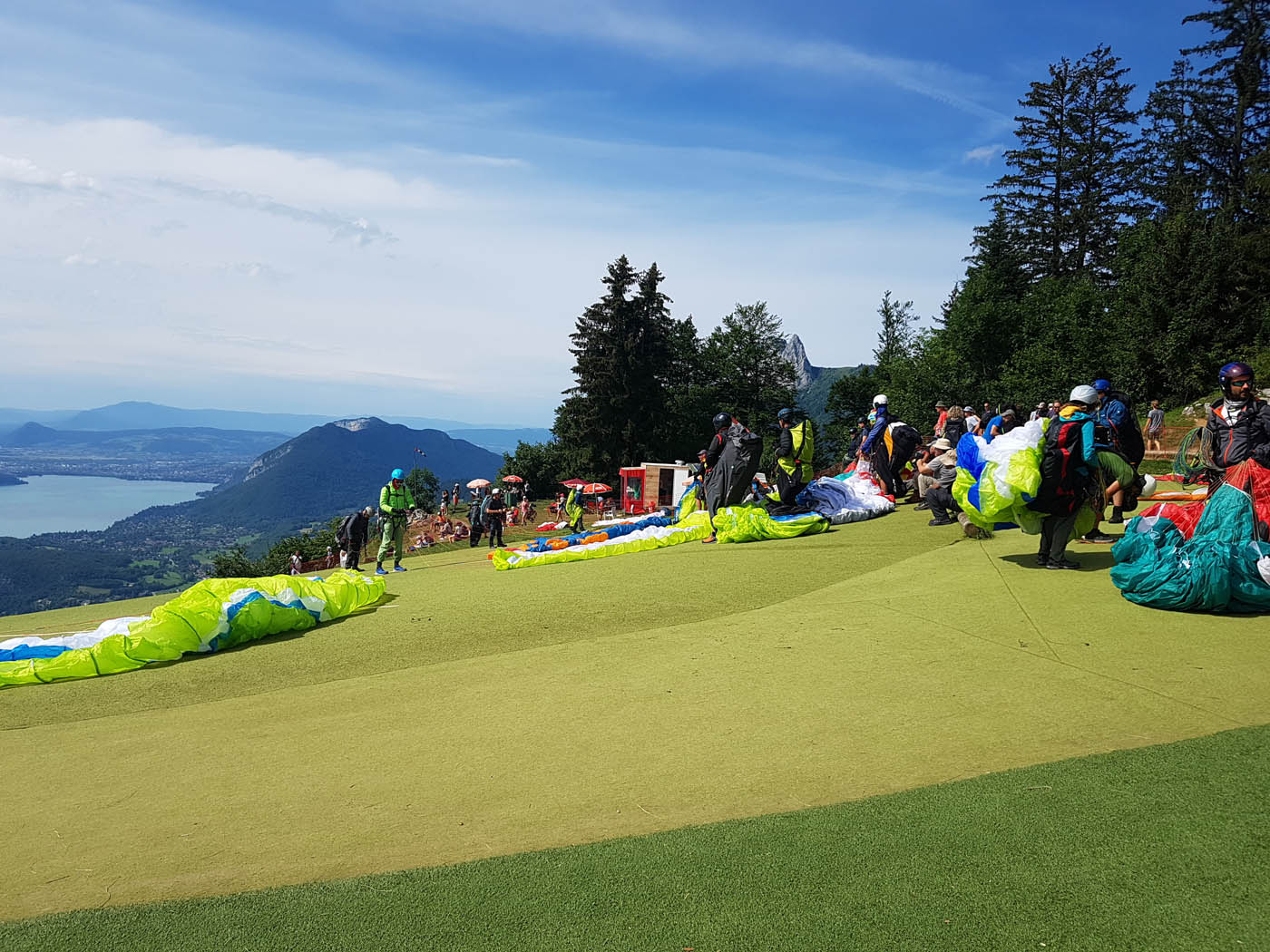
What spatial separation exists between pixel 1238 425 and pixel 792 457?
7157 mm

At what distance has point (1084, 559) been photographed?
28.1 feet

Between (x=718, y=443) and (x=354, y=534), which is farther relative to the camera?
(x=354, y=534)

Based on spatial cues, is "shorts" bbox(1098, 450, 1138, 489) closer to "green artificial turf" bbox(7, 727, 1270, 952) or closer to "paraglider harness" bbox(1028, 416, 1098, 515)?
"paraglider harness" bbox(1028, 416, 1098, 515)

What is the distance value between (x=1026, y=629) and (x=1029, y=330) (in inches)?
1579

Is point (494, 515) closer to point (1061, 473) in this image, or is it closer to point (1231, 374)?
point (1061, 473)

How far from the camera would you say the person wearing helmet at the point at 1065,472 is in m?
7.98

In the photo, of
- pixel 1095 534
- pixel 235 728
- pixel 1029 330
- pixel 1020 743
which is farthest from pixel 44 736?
pixel 1029 330

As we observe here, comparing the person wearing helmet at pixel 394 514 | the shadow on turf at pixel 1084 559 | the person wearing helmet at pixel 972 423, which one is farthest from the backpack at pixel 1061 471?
the person wearing helmet at pixel 394 514

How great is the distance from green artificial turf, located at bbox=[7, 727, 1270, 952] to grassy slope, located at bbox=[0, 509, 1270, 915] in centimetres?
27

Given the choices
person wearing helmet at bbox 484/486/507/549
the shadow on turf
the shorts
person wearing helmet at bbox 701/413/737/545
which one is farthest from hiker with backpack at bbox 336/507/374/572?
the shorts

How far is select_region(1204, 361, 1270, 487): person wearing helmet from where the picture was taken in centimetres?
743

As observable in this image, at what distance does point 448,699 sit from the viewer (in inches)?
231

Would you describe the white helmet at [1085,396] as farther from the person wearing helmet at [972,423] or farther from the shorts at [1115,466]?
the person wearing helmet at [972,423]

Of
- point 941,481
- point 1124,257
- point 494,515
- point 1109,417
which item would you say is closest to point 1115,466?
point 1109,417
